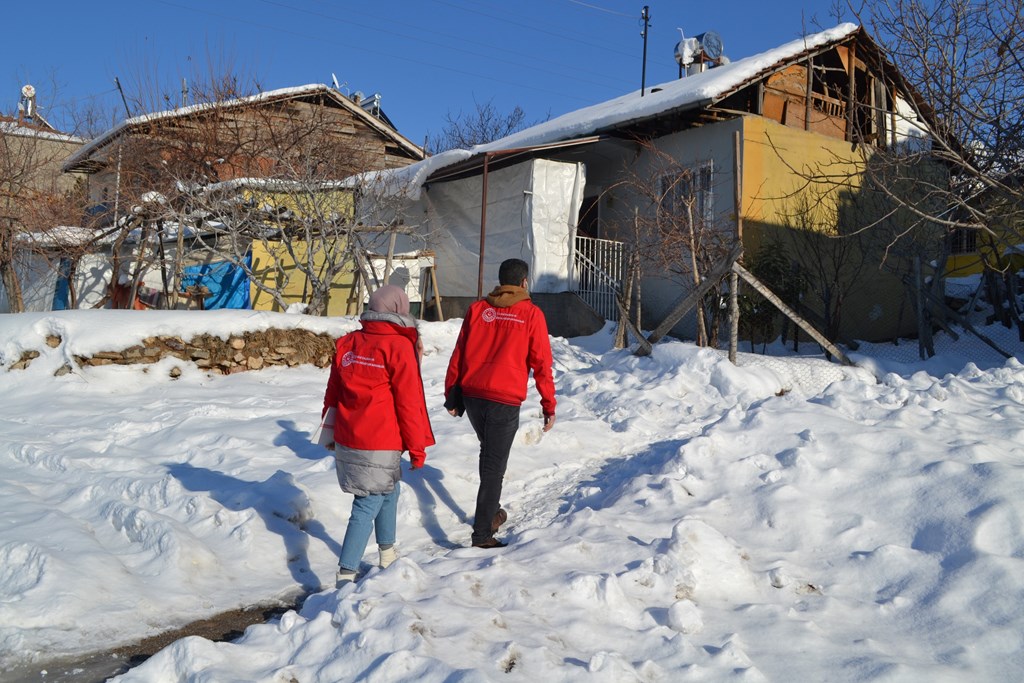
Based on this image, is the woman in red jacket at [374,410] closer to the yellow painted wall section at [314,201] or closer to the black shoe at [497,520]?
the black shoe at [497,520]

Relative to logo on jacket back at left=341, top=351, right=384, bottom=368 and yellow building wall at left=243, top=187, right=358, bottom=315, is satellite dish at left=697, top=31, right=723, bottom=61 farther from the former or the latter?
logo on jacket back at left=341, top=351, right=384, bottom=368

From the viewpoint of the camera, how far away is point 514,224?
13867mm

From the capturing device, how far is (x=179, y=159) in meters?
17.1

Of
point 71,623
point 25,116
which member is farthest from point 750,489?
Answer: point 25,116

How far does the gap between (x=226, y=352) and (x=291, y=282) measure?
721 centimetres

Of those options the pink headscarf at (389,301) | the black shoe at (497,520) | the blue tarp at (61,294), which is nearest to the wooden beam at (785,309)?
the black shoe at (497,520)

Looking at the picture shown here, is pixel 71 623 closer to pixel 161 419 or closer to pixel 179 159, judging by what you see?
pixel 161 419

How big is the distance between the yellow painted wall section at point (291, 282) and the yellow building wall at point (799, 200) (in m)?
7.10

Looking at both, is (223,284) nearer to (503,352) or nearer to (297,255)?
(297,255)

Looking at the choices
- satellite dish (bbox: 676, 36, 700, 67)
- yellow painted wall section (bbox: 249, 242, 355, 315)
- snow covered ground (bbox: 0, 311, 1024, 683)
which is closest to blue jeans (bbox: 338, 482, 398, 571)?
snow covered ground (bbox: 0, 311, 1024, 683)

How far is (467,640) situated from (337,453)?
1.30 metres

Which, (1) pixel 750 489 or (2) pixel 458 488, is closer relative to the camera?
(1) pixel 750 489

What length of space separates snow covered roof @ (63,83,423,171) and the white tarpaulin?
5887mm

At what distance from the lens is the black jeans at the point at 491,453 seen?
4672 millimetres
